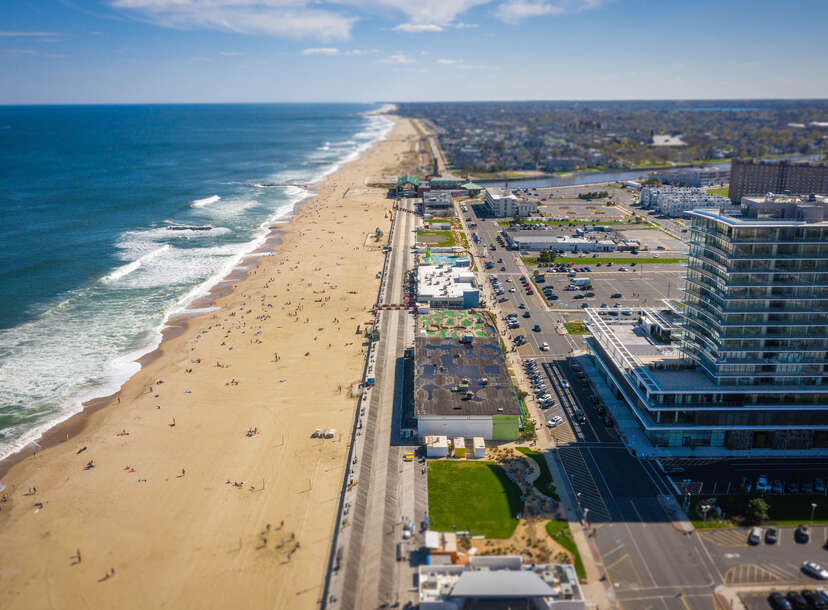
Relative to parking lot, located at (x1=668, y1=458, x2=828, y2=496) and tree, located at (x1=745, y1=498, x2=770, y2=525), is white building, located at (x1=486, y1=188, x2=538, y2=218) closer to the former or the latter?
parking lot, located at (x1=668, y1=458, x2=828, y2=496)

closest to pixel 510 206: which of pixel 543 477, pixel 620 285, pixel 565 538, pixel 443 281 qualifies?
pixel 620 285

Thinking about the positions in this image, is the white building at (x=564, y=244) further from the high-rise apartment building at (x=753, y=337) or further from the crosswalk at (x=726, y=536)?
the crosswalk at (x=726, y=536)

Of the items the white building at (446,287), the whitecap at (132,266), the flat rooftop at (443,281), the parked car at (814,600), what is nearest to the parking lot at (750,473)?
the parked car at (814,600)

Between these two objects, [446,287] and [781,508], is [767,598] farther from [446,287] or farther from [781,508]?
[446,287]

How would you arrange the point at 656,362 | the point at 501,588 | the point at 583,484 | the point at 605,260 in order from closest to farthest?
1. the point at 501,588
2. the point at 583,484
3. the point at 656,362
4. the point at 605,260

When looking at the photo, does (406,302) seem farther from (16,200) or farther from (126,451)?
(16,200)

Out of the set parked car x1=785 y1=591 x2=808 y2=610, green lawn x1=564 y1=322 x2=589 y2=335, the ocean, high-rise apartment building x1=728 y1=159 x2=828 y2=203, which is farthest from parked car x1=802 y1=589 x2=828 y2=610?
the ocean
